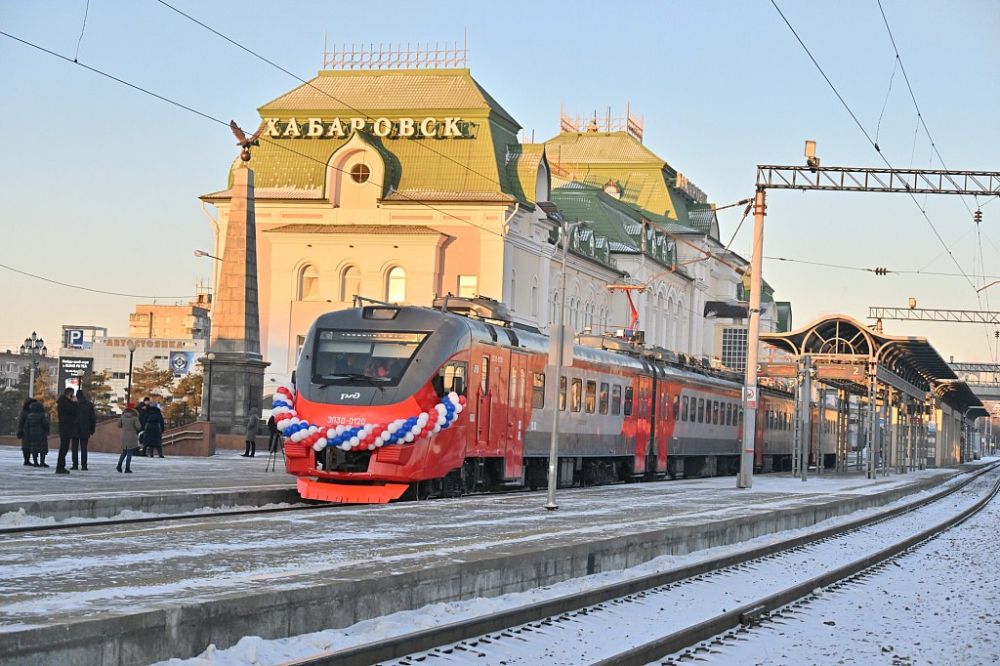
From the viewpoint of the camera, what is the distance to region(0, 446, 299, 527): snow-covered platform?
728 inches

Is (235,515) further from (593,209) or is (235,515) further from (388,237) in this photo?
(593,209)

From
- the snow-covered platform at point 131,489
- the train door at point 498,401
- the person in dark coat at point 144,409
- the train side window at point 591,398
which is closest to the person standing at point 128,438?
the snow-covered platform at point 131,489

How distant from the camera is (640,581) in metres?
14.0

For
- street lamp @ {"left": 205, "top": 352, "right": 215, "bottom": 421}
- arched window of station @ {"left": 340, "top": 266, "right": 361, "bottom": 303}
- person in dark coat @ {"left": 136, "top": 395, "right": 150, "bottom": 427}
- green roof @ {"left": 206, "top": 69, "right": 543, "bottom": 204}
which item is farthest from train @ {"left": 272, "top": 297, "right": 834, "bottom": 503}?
arched window of station @ {"left": 340, "top": 266, "right": 361, "bottom": 303}

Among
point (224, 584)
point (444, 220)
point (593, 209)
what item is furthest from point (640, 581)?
point (593, 209)

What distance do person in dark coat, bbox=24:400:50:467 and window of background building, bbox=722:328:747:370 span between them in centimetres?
7642

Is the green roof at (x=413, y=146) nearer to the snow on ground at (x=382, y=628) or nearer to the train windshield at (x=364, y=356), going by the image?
the train windshield at (x=364, y=356)

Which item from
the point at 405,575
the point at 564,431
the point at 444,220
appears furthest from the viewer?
the point at 444,220

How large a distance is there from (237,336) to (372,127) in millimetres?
21443

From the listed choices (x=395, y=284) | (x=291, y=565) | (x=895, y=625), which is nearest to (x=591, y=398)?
(x=895, y=625)

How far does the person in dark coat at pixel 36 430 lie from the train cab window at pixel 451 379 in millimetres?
9110

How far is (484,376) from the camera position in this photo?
25.3 m

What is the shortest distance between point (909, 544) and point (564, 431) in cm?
981

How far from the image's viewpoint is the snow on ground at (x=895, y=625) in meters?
11.0
